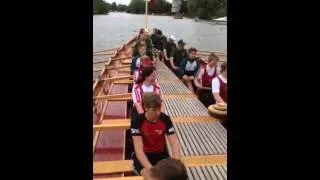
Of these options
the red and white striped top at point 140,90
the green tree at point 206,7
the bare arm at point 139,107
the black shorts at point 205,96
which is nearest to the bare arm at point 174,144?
the bare arm at point 139,107

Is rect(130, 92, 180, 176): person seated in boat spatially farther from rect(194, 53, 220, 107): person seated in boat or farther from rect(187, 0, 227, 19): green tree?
rect(194, 53, 220, 107): person seated in boat

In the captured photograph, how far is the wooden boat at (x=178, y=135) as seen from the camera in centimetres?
189

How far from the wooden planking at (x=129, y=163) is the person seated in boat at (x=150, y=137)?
133 millimetres

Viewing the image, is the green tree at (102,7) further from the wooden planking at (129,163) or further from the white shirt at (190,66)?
the white shirt at (190,66)

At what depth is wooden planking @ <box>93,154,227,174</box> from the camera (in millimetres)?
1851

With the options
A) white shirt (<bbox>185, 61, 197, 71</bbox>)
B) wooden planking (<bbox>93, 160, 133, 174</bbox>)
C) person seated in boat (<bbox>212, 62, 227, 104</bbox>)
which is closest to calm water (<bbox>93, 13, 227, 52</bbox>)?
person seated in boat (<bbox>212, 62, 227, 104</bbox>)

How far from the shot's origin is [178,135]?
8.08 feet

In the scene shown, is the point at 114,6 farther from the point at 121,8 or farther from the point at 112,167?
the point at 112,167
